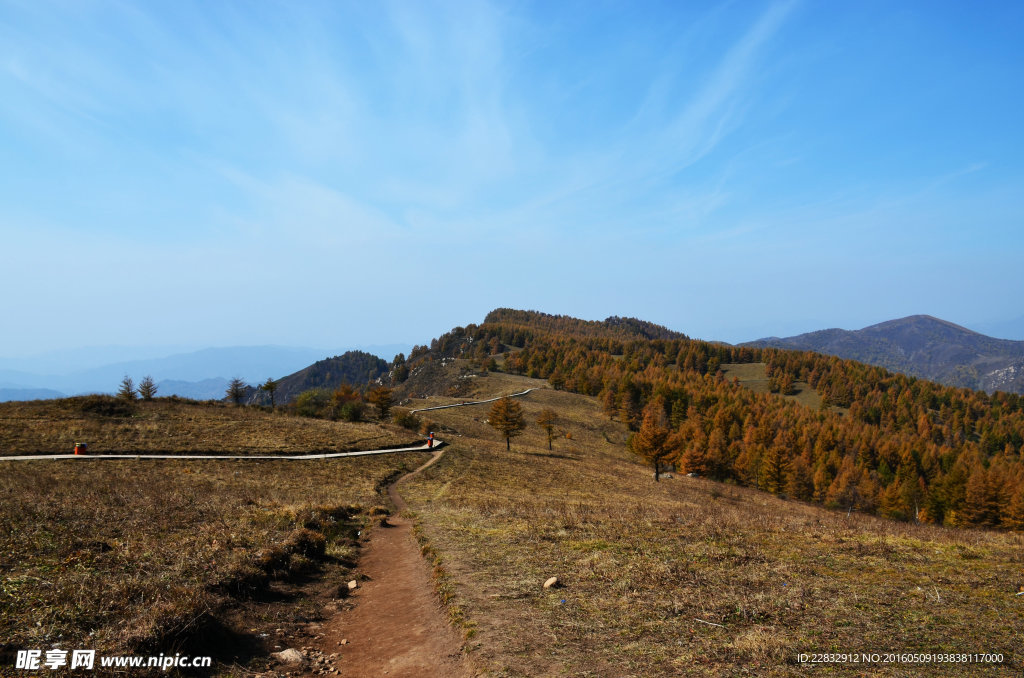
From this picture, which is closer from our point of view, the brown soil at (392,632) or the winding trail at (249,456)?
the brown soil at (392,632)

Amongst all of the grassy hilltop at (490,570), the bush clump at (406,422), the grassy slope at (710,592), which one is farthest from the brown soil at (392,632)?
the bush clump at (406,422)

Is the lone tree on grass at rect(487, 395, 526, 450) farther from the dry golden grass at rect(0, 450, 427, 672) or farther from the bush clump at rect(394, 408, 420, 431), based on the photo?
the dry golden grass at rect(0, 450, 427, 672)

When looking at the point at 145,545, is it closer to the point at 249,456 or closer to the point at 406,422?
the point at 249,456

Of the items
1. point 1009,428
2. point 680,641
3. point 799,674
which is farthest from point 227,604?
point 1009,428

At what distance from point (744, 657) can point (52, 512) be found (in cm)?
2259

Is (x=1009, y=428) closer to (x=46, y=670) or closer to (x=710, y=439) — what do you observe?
(x=710, y=439)

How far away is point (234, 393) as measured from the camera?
80500 millimetres

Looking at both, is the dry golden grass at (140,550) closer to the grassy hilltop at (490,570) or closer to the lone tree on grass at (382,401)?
the grassy hilltop at (490,570)

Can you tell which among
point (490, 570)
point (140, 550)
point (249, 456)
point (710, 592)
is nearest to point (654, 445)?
point (249, 456)

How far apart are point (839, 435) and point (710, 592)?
130458 mm

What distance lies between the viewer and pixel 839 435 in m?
115

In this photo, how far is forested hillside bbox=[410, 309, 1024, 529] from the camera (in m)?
77.1

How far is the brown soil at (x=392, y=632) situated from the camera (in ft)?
31.3

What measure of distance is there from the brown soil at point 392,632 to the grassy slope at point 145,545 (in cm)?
142
